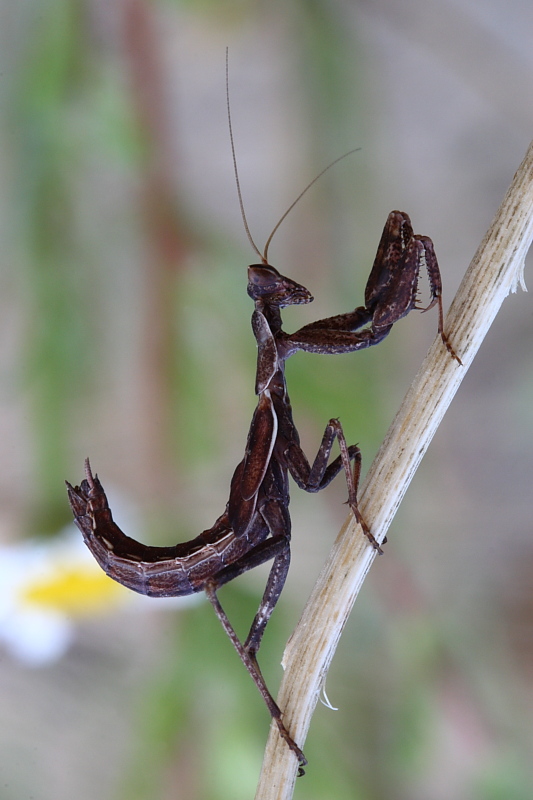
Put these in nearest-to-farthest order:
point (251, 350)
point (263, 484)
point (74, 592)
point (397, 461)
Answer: point (397, 461) → point (263, 484) → point (251, 350) → point (74, 592)

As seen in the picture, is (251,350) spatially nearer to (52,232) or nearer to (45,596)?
(52,232)

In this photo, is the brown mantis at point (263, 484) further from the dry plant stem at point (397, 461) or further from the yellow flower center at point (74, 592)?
the yellow flower center at point (74, 592)

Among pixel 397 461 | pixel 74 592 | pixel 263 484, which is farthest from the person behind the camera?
pixel 74 592

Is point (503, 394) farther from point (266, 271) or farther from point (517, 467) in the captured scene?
point (266, 271)

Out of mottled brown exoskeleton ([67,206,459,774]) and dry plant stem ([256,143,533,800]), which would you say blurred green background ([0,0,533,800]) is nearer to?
mottled brown exoskeleton ([67,206,459,774])

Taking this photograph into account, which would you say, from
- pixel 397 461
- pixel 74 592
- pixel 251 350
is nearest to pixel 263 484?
pixel 397 461

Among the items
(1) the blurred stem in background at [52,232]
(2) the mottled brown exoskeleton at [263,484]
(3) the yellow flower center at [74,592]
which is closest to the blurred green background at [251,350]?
(1) the blurred stem in background at [52,232]

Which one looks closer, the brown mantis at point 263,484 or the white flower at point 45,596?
the brown mantis at point 263,484
